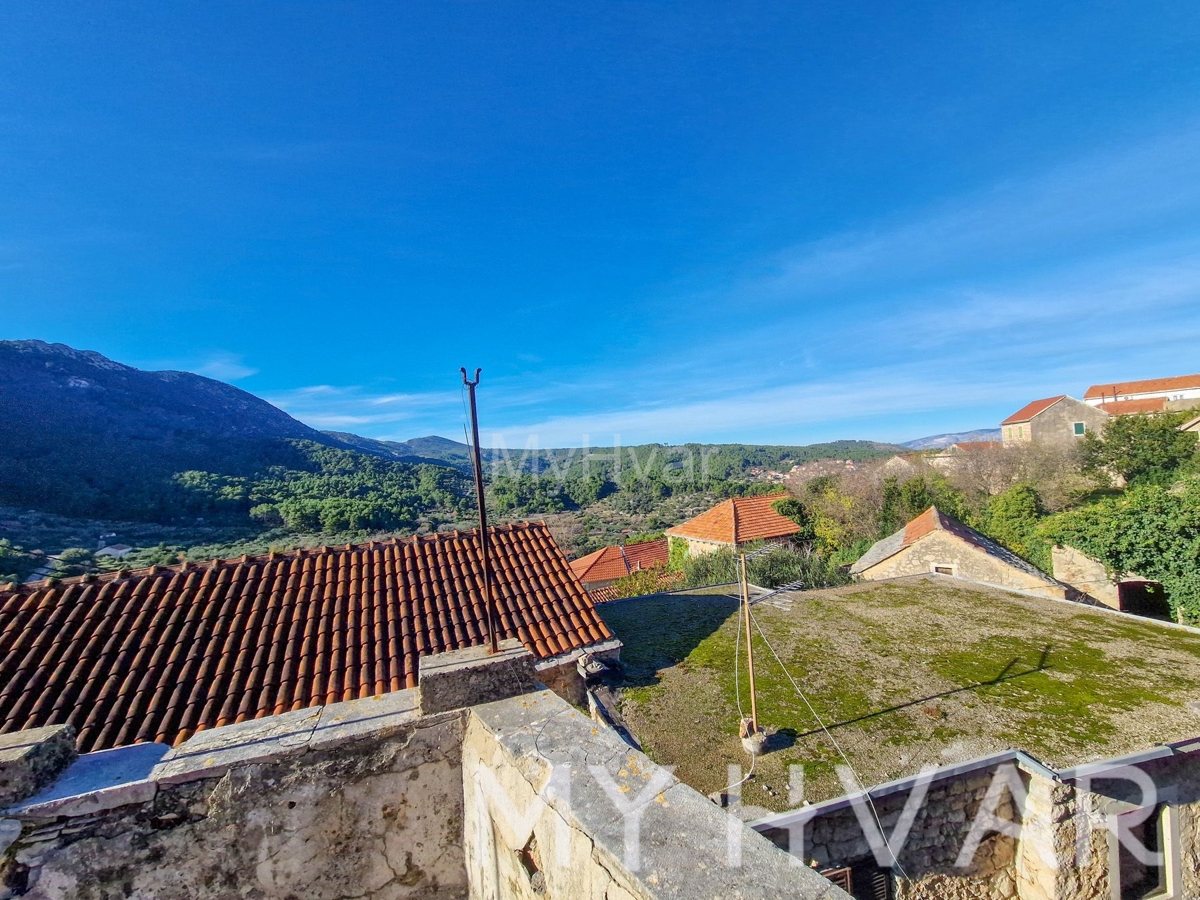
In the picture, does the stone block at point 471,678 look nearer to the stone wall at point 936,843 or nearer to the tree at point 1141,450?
the stone wall at point 936,843

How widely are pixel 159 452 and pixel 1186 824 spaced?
53475 millimetres

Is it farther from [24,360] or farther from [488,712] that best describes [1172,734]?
[24,360]

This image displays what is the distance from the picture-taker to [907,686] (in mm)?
6633

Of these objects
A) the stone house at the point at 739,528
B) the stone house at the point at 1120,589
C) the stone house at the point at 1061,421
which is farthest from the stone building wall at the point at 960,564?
the stone house at the point at 1061,421

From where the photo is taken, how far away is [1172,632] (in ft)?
26.9

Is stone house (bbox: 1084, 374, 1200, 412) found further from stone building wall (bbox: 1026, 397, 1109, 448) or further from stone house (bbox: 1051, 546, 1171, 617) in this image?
stone house (bbox: 1051, 546, 1171, 617)

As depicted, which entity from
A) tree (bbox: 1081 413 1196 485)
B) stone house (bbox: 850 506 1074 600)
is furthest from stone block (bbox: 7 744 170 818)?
tree (bbox: 1081 413 1196 485)

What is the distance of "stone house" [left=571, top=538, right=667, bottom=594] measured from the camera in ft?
78.6

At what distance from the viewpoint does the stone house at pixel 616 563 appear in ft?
78.6

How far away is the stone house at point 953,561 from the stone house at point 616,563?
32.3ft

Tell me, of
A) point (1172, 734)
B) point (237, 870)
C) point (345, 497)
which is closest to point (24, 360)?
point (345, 497)

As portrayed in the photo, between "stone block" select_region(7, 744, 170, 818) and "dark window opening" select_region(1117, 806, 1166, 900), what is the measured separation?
781 cm

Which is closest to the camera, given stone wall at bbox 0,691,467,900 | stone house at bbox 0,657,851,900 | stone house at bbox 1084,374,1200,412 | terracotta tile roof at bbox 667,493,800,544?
stone house at bbox 0,657,851,900

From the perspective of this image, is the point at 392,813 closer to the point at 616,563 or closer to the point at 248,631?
the point at 248,631
